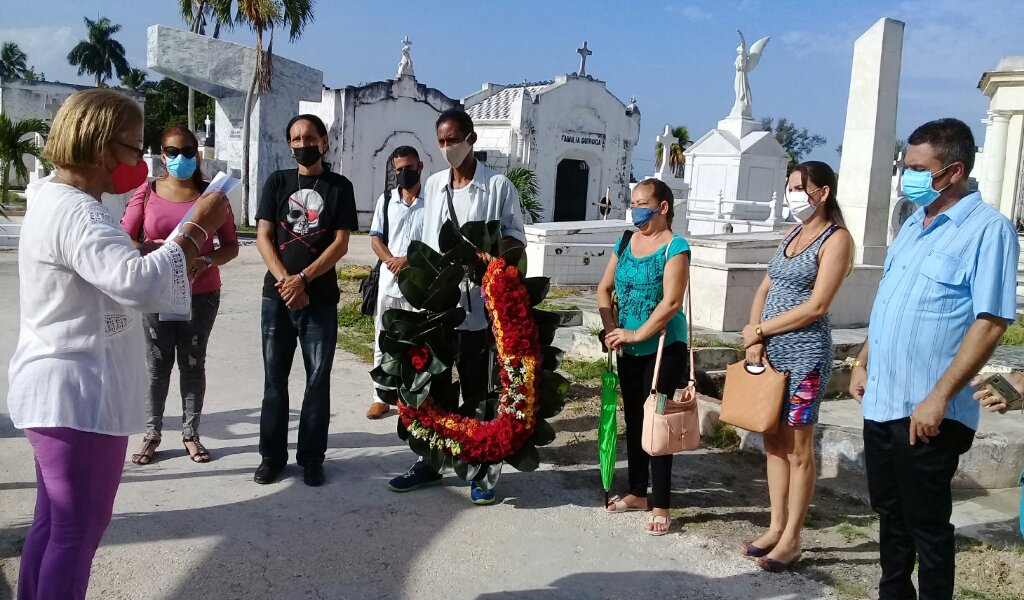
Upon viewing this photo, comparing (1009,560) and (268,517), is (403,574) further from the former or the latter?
(1009,560)

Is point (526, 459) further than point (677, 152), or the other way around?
point (677, 152)

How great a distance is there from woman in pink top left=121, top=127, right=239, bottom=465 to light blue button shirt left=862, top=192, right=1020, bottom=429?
3109 millimetres

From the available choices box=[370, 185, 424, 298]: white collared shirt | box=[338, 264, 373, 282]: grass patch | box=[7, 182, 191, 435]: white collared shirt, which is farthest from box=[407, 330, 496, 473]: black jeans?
box=[338, 264, 373, 282]: grass patch

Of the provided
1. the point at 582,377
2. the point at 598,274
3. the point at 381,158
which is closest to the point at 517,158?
the point at 381,158

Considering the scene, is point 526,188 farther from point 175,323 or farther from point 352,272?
point 175,323

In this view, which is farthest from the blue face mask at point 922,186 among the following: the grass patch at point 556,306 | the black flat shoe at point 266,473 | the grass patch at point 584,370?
the grass patch at point 556,306

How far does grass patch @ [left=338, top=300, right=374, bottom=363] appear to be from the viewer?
7.82 m

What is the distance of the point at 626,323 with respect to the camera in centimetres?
418

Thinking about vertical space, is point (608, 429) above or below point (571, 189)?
below

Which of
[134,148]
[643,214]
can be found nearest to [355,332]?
[643,214]

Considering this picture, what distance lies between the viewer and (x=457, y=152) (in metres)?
4.31

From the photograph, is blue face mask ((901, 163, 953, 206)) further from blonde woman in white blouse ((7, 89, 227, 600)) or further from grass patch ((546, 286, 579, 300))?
grass patch ((546, 286, 579, 300))

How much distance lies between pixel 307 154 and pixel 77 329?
218cm

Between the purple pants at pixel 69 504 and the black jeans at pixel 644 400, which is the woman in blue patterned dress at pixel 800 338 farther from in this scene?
the purple pants at pixel 69 504
